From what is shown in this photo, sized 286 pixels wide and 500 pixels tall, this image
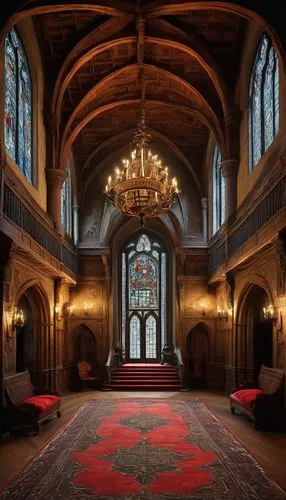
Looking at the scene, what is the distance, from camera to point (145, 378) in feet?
69.1

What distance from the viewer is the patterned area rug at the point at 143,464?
747 cm

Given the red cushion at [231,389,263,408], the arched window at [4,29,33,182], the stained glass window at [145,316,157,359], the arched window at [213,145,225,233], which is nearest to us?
the red cushion at [231,389,263,408]

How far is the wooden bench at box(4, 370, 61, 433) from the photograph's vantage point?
11.4m

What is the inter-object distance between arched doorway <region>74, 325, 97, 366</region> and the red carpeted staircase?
122 cm

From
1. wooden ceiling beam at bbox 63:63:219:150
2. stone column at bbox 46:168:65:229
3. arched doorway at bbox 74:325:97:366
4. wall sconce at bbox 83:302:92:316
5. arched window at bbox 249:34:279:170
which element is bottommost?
arched doorway at bbox 74:325:97:366

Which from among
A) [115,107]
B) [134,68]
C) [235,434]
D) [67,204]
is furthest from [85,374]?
[134,68]

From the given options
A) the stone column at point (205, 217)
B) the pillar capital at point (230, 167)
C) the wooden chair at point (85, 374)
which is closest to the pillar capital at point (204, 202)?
the stone column at point (205, 217)

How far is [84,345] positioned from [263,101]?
39.6 ft

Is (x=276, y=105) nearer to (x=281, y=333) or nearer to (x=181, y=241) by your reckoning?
(x=281, y=333)

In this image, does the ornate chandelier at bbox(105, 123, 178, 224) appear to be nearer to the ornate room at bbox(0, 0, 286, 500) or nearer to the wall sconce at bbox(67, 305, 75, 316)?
the ornate room at bbox(0, 0, 286, 500)

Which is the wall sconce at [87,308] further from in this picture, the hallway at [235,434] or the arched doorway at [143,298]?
the hallway at [235,434]

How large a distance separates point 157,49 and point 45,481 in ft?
43.2

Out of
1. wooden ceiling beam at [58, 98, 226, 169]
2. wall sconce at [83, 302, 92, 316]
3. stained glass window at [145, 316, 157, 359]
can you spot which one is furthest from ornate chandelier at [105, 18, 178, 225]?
stained glass window at [145, 316, 157, 359]

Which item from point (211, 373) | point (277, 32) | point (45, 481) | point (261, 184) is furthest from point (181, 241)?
point (45, 481)
